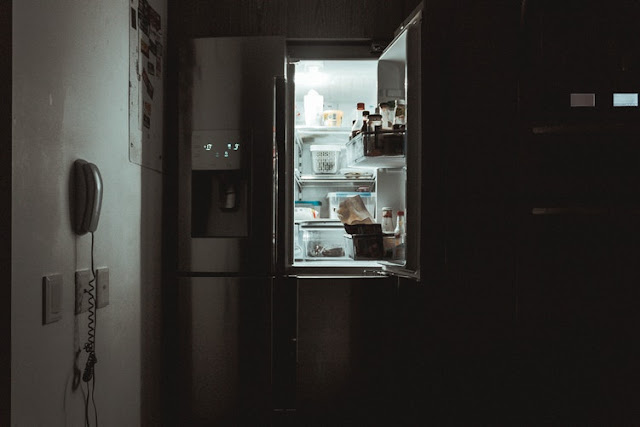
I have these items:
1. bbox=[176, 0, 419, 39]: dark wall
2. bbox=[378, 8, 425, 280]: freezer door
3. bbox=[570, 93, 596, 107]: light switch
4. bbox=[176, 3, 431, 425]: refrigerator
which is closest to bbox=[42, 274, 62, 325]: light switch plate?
bbox=[176, 3, 431, 425]: refrigerator

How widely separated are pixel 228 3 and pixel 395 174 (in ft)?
3.67

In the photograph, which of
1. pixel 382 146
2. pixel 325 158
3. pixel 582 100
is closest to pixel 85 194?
pixel 382 146

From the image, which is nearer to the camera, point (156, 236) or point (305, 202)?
point (156, 236)

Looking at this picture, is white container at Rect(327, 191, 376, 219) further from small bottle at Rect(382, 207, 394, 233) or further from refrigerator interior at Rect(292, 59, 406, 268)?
small bottle at Rect(382, 207, 394, 233)

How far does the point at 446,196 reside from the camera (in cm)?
190

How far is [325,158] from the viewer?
2549mm

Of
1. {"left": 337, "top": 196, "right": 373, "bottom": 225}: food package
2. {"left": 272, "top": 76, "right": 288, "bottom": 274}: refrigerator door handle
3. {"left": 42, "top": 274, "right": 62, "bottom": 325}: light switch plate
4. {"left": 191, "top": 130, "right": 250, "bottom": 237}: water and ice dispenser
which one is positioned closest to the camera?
{"left": 42, "top": 274, "right": 62, "bottom": 325}: light switch plate

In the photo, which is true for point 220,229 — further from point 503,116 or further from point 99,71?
point 503,116

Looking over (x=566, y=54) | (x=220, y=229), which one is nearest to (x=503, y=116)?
(x=566, y=54)

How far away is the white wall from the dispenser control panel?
30 cm

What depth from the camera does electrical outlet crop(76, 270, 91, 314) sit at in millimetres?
1359
